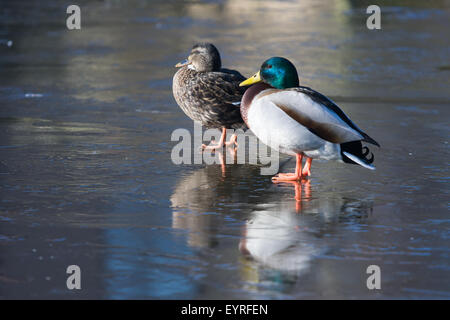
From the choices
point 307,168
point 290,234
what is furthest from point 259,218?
point 307,168

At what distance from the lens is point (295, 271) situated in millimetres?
4711

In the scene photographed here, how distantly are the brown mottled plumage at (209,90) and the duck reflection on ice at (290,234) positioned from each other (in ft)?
5.15

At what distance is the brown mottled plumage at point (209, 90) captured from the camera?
791 cm

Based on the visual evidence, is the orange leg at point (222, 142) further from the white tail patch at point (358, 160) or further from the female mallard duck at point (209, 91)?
the white tail patch at point (358, 160)

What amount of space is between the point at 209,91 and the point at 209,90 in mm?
13

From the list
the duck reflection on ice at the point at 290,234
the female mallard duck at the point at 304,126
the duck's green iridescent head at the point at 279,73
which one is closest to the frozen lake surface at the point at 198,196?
the duck reflection on ice at the point at 290,234

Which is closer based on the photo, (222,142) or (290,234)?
(290,234)

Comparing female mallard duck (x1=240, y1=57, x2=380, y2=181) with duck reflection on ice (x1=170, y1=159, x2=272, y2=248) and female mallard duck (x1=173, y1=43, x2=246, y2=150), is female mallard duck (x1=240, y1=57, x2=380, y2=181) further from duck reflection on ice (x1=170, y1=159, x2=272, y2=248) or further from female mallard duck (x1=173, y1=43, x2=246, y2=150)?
female mallard duck (x1=173, y1=43, x2=246, y2=150)

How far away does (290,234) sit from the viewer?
5398 millimetres

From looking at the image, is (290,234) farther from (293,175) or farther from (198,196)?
(293,175)

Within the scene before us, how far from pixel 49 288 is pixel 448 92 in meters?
7.73

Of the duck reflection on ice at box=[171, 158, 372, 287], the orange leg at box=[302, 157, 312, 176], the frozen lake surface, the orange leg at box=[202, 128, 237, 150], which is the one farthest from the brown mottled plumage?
the orange leg at box=[302, 157, 312, 176]

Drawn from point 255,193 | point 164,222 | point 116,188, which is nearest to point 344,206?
point 255,193
